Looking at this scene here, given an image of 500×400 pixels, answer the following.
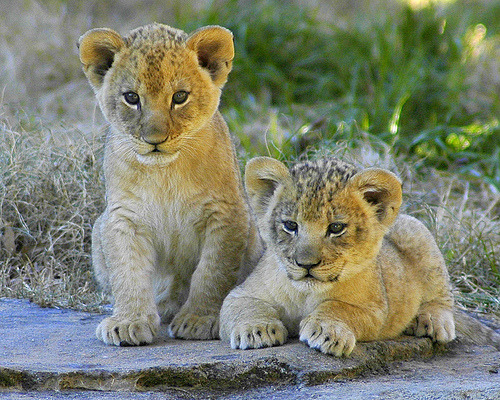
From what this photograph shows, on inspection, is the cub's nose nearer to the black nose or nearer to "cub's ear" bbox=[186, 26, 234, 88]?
"cub's ear" bbox=[186, 26, 234, 88]

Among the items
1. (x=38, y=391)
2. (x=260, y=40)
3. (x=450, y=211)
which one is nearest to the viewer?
(x=38, y=391)

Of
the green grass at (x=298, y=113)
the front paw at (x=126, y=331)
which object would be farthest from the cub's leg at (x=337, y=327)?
the green grass at (x=298, y=113)

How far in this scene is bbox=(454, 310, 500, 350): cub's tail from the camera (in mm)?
5391

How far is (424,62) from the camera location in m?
11.2

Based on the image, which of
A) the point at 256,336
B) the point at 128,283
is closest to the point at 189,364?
the point at 256,336

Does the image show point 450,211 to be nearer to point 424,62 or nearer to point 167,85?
point 167,85

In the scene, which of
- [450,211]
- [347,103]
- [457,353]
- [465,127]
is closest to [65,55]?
[347,103]

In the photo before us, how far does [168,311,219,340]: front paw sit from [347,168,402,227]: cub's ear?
3.91 ft

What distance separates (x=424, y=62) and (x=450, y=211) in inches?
168

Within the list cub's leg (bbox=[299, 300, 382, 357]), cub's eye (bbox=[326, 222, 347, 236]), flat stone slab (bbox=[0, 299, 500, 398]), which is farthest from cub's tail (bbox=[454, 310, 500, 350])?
cub's eye (bbox=[326, 222, 347, 236])

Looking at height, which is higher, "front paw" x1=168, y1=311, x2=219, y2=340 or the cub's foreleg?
the cub's foreleg

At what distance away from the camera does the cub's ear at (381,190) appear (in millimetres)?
4641

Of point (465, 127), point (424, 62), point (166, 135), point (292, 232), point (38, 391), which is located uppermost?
point (424, 62)

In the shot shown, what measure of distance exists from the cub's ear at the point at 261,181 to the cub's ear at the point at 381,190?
45 cm
